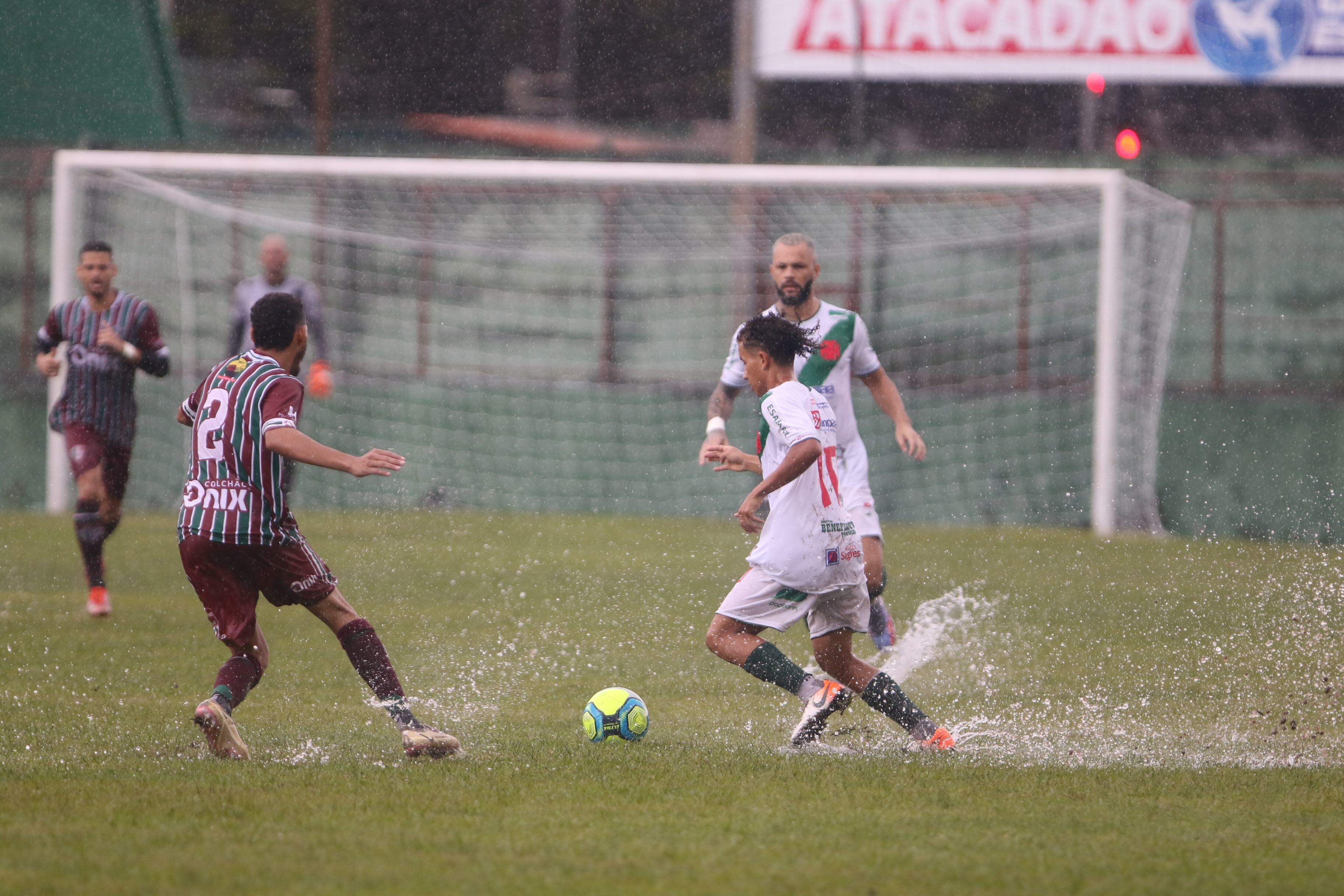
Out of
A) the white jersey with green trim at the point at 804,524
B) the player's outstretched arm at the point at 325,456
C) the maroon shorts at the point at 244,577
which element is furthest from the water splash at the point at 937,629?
the player's outstretched arm at the point at 325,456

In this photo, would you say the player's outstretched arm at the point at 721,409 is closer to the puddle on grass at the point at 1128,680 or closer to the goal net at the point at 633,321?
the puddle on grass at the point at 1128,680

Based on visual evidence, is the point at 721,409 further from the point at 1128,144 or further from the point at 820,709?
the point at 1128,144

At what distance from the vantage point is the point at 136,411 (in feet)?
30.9

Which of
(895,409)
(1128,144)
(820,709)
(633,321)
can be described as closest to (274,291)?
(633,321)

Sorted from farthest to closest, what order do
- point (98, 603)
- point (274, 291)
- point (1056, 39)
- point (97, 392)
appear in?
point (1056, 39)
point (274, 291)
point (97, 392)
point (98, 603)

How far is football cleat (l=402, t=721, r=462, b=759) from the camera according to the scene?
17.6 ft

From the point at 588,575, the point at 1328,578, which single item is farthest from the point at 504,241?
the point at 1328,578

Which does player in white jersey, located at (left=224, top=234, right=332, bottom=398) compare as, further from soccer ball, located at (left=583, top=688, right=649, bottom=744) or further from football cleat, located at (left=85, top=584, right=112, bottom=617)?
soccer ball, located at (left=583, top=688, right=649, bottom=744)

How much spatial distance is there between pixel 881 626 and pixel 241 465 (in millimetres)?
3405

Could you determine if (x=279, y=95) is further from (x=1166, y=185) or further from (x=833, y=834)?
(x=833, y=834)

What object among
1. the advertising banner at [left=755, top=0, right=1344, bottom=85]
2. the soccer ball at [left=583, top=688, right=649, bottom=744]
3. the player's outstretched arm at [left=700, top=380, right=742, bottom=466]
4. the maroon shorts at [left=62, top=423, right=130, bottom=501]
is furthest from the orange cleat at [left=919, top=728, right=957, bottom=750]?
the advertising banner at [left=755, top=0, right=1344, bottom=85]

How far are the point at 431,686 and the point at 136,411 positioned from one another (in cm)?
337

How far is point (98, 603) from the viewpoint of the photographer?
9.16 m

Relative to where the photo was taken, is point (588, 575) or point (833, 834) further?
point (588, 575)
